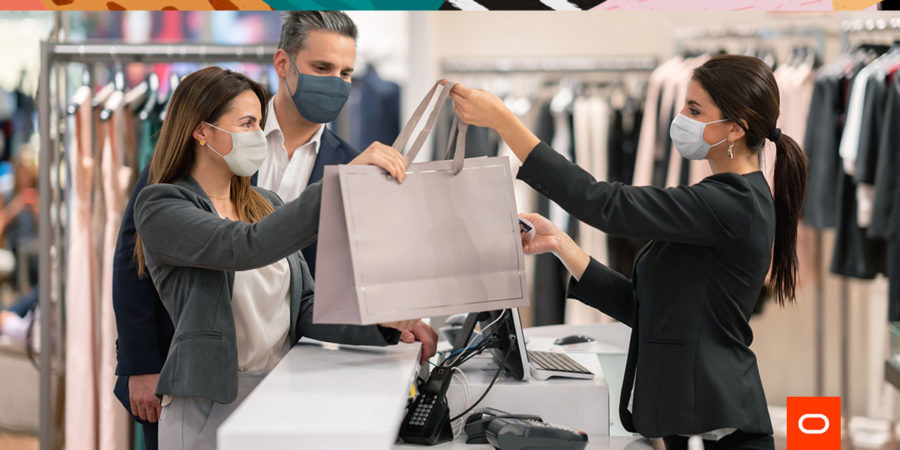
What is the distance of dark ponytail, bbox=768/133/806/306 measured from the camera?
1918 millimetres

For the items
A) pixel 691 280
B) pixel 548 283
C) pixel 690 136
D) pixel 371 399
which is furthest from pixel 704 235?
pixel 548 283

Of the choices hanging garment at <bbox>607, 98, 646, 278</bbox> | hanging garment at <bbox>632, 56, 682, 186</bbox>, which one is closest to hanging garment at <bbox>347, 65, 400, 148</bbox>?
hanging garment at <bbox>607, 98, 646, 278</bbox>

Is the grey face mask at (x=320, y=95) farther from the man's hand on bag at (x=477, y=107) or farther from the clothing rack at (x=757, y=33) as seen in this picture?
the clothing rack at (x=757, y=33)

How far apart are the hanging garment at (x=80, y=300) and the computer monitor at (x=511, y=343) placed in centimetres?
140

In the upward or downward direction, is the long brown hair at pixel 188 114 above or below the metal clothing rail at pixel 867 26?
below

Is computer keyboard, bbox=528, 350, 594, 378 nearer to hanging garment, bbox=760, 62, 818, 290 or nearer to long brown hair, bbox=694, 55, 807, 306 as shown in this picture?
long brown hair, bbox=694, 55, 807, 306

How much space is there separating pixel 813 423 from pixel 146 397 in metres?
1.70

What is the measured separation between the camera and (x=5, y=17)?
4.68 meters

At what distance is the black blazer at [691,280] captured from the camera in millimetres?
1743

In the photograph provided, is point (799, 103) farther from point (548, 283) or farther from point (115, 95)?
point (115, 95)

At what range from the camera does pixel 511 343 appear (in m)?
2.08

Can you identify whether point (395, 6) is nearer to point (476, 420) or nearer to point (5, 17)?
point (476, 420)

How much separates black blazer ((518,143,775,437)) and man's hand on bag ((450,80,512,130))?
0.34 ft

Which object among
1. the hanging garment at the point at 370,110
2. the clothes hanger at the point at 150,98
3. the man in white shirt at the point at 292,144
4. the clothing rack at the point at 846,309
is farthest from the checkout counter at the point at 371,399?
the hanging garment at the point at 370,110
